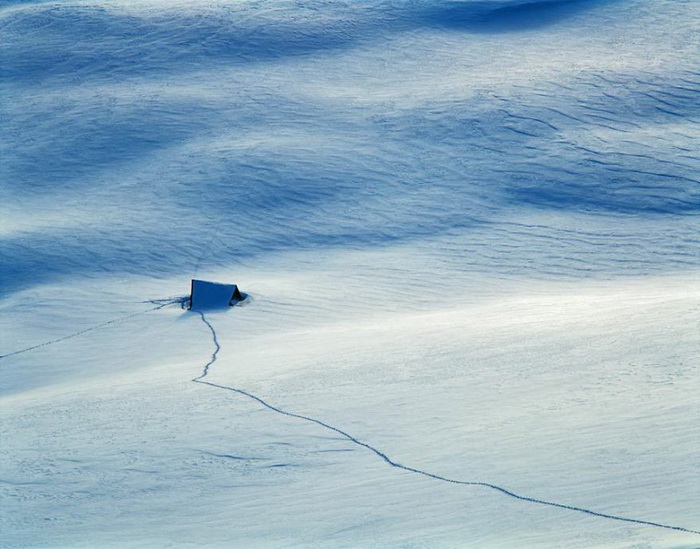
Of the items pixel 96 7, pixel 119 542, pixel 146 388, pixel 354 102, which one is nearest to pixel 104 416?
pixel 146 388

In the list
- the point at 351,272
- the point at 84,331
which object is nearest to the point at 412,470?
the point at 84,331

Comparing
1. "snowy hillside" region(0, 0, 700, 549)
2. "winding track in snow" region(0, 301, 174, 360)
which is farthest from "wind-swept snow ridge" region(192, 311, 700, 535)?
"winding track in snow" region(0, 301, 174, 360)

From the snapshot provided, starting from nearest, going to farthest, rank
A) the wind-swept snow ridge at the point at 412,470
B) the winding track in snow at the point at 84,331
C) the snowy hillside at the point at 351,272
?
the wind-swept snow ridge at the point at 412,470
the snowy hillside at the point at 351,272
the winding track in snow at the point at 84,331

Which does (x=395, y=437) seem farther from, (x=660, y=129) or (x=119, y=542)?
(x=660, y=129)

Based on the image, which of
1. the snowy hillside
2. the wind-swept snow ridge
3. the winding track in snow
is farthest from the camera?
the winding track in snow


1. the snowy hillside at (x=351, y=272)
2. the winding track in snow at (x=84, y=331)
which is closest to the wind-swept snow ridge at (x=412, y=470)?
the snowy hillside at (x=351, y=272)

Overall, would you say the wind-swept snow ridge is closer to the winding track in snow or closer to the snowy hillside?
the snowy hillside

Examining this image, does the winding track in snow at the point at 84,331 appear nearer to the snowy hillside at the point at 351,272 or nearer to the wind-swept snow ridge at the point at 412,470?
the snowy hillside at the point at 351,272

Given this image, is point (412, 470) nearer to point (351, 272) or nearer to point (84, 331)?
point (84, 331)
